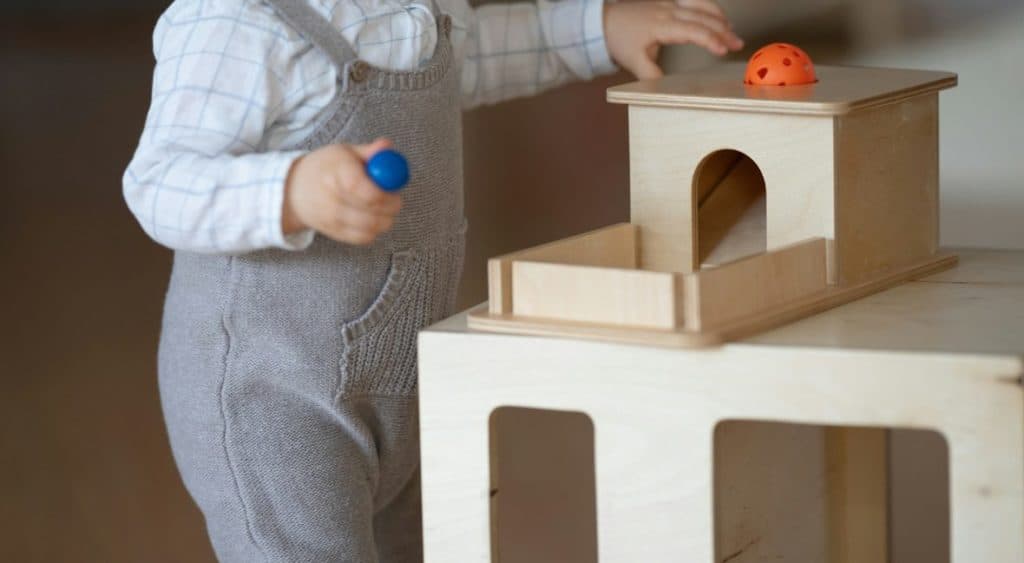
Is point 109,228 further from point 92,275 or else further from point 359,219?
point 359,219

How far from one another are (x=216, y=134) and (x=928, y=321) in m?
0.41

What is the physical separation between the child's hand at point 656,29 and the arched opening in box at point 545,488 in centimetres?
34

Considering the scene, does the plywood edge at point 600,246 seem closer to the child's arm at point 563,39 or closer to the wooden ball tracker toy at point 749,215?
the wooden ball tracker toy at point 749,215

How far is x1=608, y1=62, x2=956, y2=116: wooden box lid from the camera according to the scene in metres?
0.79

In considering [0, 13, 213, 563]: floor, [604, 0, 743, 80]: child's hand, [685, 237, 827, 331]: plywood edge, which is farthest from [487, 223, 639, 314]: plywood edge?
[0, 13, 213, 563]: floor

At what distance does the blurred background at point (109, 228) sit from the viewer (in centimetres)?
117

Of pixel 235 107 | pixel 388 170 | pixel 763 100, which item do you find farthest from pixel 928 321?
pixel 235 107

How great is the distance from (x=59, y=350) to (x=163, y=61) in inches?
22.0

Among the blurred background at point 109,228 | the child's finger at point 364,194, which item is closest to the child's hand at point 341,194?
the child's finger at point 364,194

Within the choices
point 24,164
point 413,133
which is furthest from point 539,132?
point 24,164

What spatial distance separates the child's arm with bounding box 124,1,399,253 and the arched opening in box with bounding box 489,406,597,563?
1.59 feet

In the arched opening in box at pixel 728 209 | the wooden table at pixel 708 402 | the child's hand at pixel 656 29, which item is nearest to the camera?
the wooden table at pixel 708 402

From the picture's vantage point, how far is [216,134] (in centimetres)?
78

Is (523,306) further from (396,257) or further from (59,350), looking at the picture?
(59,350)
